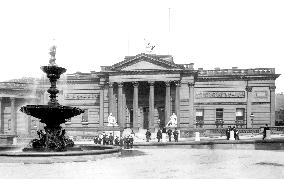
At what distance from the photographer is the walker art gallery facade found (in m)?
59.7

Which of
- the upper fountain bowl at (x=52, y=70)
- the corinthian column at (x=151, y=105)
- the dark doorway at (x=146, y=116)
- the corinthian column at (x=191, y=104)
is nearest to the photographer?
the upper fountain bowl at (x=52, y=70)

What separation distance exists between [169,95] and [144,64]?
5437 mm

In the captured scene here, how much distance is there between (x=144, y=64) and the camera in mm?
60250

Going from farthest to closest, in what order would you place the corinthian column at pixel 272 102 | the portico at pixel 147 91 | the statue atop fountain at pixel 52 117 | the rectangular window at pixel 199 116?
the rectangular window at pixel 199 116
the corinthian column at pixel 272 102
the portico at pixel 147 91
the statue atop fountain at pixel 52 117

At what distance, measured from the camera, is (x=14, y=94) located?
64.8 meters

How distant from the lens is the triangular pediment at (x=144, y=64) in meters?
59.4

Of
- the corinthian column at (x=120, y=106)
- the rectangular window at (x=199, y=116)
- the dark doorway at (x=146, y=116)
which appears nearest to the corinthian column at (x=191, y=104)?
the rectangular window at (x=199, y=116)

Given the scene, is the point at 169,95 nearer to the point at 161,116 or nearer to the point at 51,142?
the point at 161,116

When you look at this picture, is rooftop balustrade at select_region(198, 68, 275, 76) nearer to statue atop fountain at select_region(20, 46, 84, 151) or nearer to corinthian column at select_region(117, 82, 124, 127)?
corinthian column at select_region(117, 82, 124, 127)

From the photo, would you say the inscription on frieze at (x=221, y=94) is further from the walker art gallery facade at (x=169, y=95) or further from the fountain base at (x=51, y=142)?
the fountain base at (x=51, y=142)

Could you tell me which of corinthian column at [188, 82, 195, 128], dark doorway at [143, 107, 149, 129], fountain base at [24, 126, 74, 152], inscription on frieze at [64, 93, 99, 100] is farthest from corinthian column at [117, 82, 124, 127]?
fountain base at [24, 126, 74, 152]

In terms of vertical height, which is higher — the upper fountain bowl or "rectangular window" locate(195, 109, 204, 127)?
the upper fountain bowl

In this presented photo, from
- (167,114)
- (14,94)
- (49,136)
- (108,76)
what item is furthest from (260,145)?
(14,94)

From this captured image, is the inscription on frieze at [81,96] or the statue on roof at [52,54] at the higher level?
the statue on roof at [52,54]
